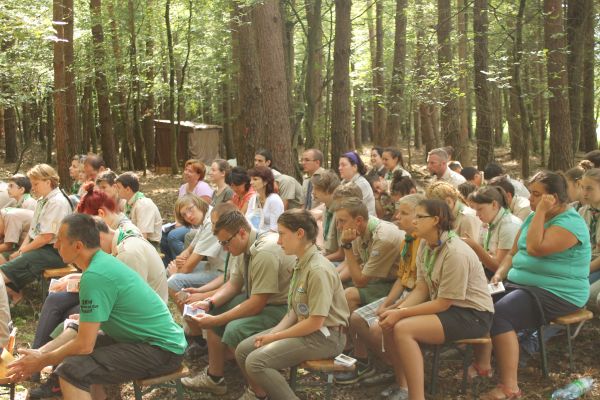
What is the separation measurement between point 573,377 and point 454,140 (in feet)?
34.4

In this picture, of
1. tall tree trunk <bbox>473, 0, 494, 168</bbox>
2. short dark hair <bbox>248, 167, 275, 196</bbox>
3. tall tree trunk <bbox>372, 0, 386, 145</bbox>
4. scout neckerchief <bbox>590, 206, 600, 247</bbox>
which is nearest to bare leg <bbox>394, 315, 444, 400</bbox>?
scout neckerchief <bbox>590, 206, 600, 247</bbox>

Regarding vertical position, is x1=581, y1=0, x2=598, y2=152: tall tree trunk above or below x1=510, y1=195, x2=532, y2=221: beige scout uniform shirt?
above

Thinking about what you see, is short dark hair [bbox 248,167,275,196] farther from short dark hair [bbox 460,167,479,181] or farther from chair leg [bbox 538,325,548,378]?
chair leg [bbox 538,325,548,378]

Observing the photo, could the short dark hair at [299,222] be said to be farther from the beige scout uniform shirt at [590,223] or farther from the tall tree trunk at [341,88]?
the tall tree trunk at [341,88]

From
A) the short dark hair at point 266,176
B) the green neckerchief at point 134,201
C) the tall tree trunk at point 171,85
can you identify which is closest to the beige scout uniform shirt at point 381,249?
the short dark hair at point 266,176

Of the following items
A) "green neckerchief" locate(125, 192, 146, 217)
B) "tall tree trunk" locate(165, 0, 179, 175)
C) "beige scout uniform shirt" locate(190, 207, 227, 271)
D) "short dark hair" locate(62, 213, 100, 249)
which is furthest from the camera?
"tall tree trunk" locate(165, 0, 179, 175)

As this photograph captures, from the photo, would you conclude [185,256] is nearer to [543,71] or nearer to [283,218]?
[283,218]

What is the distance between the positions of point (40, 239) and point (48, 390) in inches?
90.2

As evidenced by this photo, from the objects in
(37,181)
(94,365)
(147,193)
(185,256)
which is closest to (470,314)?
(94,365)

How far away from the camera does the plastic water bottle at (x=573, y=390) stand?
14.9ft

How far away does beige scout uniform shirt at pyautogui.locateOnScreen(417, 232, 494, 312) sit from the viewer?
4227 mm

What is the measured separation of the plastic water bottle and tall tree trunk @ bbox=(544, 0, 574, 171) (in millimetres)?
7800

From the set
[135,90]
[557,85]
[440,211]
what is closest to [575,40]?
[557,85]

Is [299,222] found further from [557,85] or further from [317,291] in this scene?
[557,85]
